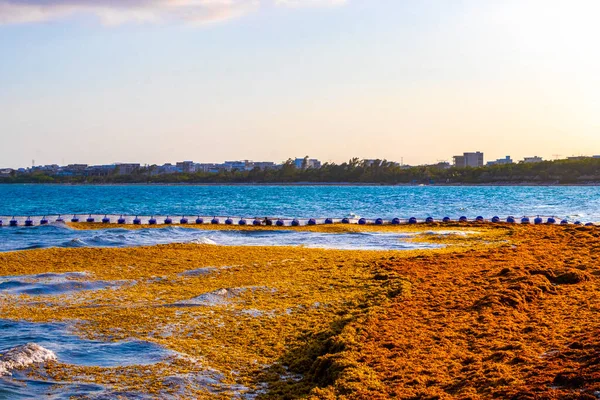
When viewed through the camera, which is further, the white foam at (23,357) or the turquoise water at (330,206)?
the turquoise water at (330,206)

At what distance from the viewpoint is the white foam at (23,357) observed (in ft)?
42.2

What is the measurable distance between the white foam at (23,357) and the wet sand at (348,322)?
0.38m

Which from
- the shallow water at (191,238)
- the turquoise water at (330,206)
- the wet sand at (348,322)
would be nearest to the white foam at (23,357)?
the wet sand at (348,322)

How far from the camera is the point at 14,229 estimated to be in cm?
4384

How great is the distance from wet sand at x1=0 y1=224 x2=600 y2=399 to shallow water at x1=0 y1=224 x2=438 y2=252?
808cm

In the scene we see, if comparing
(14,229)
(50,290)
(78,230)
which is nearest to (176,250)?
(50,290)

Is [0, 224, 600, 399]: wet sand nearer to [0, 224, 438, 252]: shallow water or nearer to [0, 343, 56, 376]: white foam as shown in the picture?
[0, 343, 56, 376]: white foam

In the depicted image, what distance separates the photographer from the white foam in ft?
42.2

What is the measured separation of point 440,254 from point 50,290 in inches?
519

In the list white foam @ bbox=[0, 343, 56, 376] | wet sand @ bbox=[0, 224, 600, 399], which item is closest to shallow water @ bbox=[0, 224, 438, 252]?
wet sand @ bbox=[0, 224, 600, 399]

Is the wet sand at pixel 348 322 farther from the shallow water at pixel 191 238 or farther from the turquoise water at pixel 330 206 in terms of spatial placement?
the turquoise water at pixel 330 206

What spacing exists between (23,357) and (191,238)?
935 inches

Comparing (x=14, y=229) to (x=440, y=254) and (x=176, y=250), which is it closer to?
(x=176, y=250)

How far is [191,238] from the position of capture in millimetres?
36969
